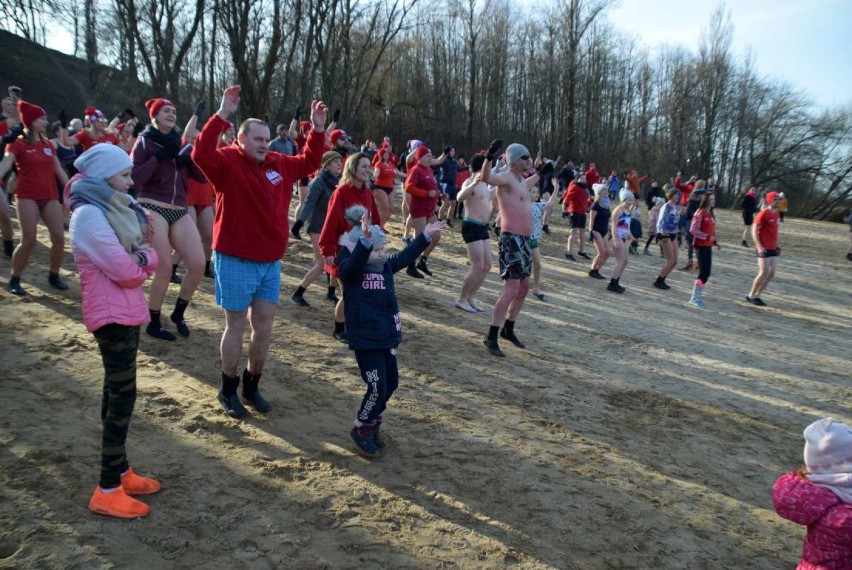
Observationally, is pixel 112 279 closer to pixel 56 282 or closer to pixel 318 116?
pixel 318 116

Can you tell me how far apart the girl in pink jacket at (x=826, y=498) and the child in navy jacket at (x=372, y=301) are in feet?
7.65

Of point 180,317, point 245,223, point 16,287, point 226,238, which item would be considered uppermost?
point 245,223

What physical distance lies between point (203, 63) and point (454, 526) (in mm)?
34547

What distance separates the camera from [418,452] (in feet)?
14.1

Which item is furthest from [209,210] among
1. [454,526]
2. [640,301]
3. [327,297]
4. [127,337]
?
[640,301]

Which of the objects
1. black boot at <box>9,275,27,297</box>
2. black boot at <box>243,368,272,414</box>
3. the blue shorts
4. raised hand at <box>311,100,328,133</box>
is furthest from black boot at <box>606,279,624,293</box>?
black boot at <box>9,275,27,297</box>

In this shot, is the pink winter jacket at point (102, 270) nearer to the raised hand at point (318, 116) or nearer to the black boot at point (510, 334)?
the raised hand at point (318, 116)

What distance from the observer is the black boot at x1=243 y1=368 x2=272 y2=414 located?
454cm

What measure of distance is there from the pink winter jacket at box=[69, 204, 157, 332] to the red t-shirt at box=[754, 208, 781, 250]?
1147 cm

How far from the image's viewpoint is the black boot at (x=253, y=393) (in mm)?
4539

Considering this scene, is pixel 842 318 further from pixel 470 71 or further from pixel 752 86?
pixel 752 86

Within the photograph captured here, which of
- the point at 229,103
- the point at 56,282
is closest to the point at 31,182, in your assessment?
the point at 56,282

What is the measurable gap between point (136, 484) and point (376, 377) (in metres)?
1.52

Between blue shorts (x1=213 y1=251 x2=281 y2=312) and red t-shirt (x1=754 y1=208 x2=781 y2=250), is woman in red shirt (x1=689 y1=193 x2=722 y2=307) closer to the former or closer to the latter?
red t-shirt (x1=754 y1=208 x2=781 y2=250)
